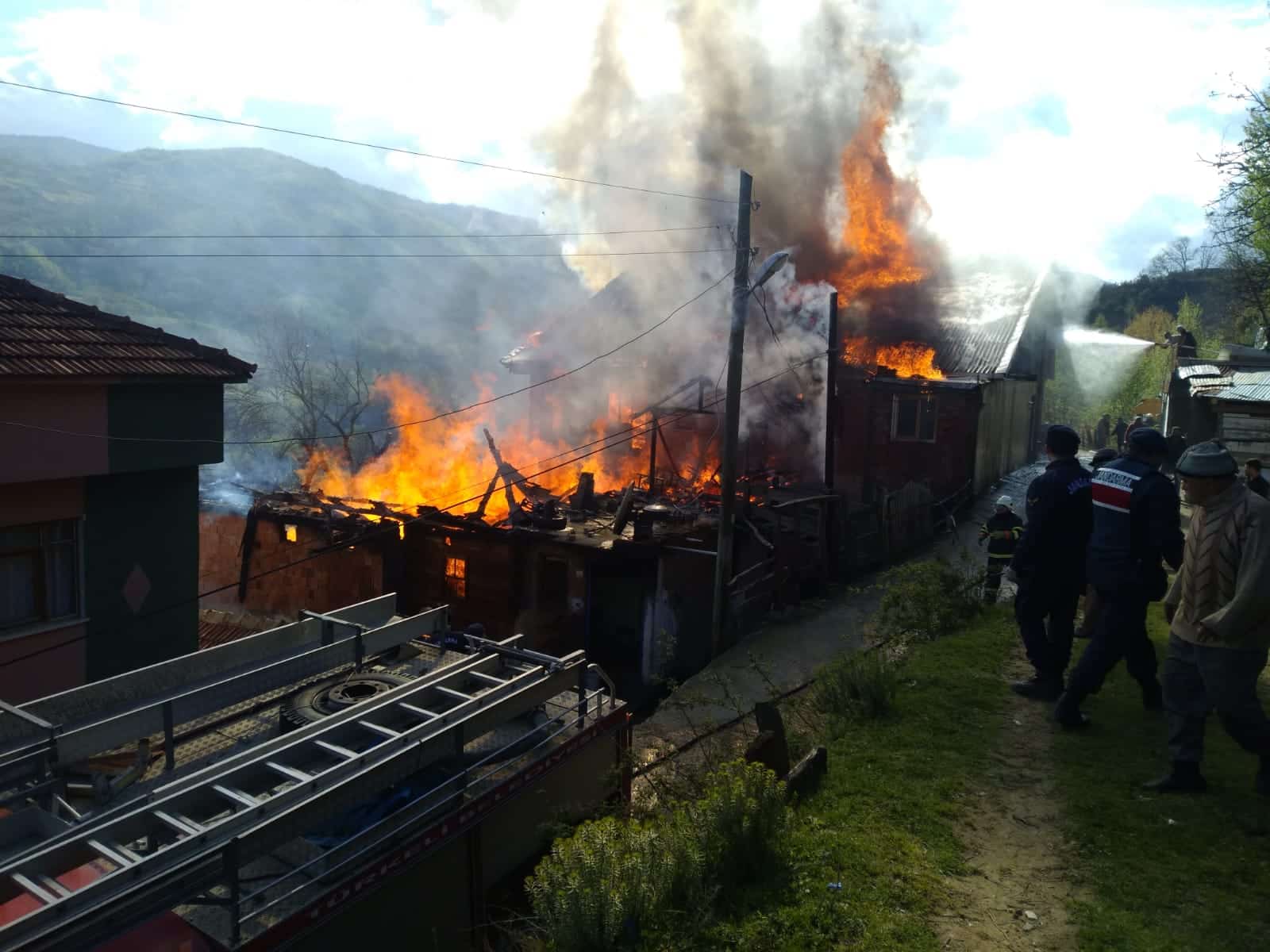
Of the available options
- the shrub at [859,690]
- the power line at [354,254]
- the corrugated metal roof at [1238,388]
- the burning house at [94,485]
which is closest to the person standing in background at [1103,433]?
the corrugated metal roof at [1238,388]

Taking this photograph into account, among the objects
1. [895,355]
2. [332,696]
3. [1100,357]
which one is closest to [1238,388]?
[895,355]

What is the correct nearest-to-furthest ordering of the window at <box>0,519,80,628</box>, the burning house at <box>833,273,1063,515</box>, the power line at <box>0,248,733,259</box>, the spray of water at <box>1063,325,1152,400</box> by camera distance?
the window at <box>0,519,80,628</box> < the burning house at <box>833,273,1063,515</box> < the power line at <box>0,248,733,259</box> < the spray of water at <box>1063,325,1152,400</box>

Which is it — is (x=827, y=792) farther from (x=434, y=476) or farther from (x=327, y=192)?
(x=327, y=192)

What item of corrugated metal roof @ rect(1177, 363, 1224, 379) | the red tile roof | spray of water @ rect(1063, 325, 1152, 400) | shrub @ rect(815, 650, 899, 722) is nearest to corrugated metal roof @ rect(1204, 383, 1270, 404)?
corrugated metal roof @ rect(1177, 363, 1224, 379)

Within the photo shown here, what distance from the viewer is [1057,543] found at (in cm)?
641

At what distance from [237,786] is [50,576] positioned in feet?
28.2

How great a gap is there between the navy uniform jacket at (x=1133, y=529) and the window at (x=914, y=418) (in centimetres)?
1738

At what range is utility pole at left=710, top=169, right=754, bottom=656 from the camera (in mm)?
13109

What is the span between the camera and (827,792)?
218 inches

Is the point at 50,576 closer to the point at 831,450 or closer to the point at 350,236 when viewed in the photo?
the point at 831,450

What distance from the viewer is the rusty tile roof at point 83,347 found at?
980cm

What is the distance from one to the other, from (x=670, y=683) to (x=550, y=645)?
31.3ft

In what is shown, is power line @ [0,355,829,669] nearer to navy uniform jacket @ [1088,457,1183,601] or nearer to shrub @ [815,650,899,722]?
shrub @ [815,650,899,722]

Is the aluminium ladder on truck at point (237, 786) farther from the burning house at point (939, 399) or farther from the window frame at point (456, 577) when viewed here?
the burning house at point (939, 399)
